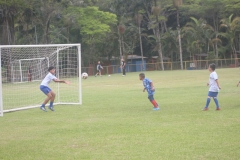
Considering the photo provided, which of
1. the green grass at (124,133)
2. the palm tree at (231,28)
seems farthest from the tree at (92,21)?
the green grass at (124,133)

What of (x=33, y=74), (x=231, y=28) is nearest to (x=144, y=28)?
Result: (x=231, y=28)

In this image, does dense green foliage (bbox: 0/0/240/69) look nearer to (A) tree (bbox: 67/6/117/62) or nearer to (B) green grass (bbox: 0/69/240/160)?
(A) tree (bbox: 67/6/117/62)

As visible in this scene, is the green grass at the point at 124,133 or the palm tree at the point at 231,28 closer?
the green grass at the point at 124,133

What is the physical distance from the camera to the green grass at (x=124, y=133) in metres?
A: 8.02

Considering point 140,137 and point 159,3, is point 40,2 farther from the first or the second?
point 140,137

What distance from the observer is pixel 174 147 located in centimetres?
836

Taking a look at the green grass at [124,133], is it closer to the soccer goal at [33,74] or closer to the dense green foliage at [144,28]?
the soccer goal at [33,74]

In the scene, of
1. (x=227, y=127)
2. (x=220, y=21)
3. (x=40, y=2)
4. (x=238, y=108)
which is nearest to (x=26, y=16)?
(x=40, y=2)

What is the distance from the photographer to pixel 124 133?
10.1 metres

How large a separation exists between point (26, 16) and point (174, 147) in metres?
40.9

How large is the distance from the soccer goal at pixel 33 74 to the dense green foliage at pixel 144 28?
20.7 m

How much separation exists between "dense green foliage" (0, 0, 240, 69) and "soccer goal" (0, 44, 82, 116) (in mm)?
20660

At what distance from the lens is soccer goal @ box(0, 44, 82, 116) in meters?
20.0

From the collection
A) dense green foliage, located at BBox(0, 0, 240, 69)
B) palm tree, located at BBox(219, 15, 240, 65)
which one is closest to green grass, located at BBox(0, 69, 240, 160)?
dense green foliage, located at BBox(0, 0, 240, 69)
